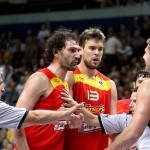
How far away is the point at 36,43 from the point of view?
656 inches

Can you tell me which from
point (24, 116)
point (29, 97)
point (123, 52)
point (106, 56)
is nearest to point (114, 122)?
point (29, 97)

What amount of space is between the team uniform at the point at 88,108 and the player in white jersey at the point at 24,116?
1018mm

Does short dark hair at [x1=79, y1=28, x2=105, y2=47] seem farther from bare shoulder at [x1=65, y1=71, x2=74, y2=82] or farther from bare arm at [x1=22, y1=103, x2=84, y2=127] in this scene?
bare arm at [x1=22, y1=103, x2=84, y2=127]

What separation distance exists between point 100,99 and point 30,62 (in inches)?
403

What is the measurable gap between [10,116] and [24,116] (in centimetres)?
13

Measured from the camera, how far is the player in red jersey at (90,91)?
5.47 m

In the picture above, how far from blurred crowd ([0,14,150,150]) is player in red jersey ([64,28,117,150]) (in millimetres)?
6159

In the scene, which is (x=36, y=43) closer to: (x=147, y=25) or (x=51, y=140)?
(x=147, y=25)

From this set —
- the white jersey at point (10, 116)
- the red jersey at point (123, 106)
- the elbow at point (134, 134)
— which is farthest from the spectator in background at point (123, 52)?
the elbow at point (134, 134)

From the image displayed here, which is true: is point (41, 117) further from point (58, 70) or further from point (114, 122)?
point (58, 70)

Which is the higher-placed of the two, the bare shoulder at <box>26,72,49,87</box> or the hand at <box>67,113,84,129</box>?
the bare shoulder at <box>26,72,49,87</box>

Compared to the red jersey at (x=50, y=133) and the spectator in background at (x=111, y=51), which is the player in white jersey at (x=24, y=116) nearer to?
the red jersey at (x=50, y=133)

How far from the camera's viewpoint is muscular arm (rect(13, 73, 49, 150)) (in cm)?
493

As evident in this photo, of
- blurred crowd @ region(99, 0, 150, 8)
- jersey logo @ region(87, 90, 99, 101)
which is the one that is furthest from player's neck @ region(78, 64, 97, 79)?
blurred crowd @ region(99, 0, 150, 8)
